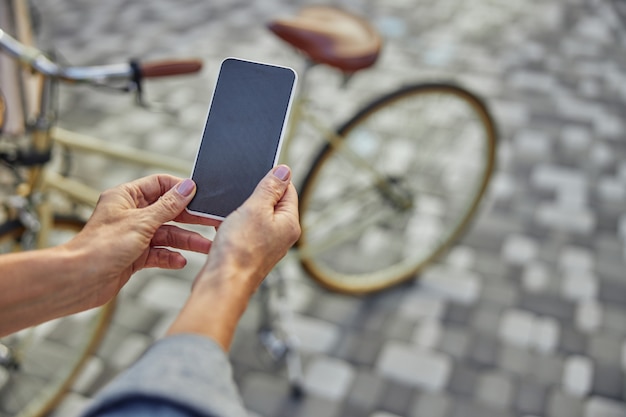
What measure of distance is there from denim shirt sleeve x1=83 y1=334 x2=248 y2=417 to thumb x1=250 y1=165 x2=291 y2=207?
12.0 inches

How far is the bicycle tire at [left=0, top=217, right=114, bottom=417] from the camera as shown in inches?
67.5

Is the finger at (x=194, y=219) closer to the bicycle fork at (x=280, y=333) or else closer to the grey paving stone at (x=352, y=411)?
the bicycle fork at (x=280, y=333)

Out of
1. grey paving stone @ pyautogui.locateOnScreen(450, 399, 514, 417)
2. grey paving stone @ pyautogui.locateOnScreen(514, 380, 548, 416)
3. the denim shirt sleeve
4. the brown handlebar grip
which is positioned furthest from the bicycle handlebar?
grey paving stone @ pyautogui.locateOnScreen(514, 380, 548, 416)

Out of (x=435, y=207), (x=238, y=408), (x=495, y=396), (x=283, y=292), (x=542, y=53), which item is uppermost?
(x=542, y=53)

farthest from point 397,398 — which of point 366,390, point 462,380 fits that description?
point 462,380

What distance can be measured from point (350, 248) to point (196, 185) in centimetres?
139

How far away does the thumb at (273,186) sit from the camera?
0.86m

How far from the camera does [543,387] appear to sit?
184 cm

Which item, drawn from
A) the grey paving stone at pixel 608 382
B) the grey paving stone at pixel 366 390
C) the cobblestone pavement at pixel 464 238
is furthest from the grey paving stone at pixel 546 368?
the grey paving stone at pixel 366 390

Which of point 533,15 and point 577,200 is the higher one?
point 533,15

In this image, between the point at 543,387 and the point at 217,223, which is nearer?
the point at 217,223

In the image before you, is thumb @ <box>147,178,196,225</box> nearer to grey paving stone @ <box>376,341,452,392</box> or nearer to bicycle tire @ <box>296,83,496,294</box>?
bicycle tire @ <box>296,83,496,294</box>

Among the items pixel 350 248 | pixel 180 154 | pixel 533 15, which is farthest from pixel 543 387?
pixel 533 15

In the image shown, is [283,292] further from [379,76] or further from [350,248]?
[379,76]
